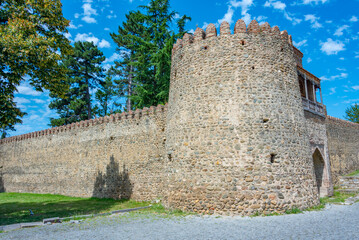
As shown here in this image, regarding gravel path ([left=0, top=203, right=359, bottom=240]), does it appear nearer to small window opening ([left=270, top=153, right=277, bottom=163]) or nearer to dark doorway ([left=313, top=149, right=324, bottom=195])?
small window opening ([left=270, top=153, right=277, bottom=163])

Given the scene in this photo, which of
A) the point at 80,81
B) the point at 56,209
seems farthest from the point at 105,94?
the point at 56,209

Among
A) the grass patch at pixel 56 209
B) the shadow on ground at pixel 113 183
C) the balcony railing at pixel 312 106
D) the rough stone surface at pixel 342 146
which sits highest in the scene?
the balcony railing at pixel 312 106

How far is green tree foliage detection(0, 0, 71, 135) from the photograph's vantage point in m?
9.88

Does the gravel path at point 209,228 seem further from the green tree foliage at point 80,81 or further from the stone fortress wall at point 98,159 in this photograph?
the green tree foliage at point 80,81

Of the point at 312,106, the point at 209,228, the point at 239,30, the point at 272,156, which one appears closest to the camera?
the point at 209,228

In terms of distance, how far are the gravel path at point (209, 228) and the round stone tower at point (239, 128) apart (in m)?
0.86

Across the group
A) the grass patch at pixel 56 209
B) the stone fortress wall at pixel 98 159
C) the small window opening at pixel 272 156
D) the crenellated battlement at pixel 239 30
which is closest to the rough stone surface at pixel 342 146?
the crenellated battlement at pixel 239 30

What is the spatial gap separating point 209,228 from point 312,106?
31.6 feet

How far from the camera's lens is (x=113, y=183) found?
1512 cm

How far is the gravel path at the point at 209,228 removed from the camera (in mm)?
6379

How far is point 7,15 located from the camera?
11008mm

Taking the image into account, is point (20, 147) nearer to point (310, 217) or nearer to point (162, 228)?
point (162, 228)

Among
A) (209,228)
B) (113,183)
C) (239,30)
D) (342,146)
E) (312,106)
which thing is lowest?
(209,228)

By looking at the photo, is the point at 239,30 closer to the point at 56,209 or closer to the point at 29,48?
the point at 29,48
